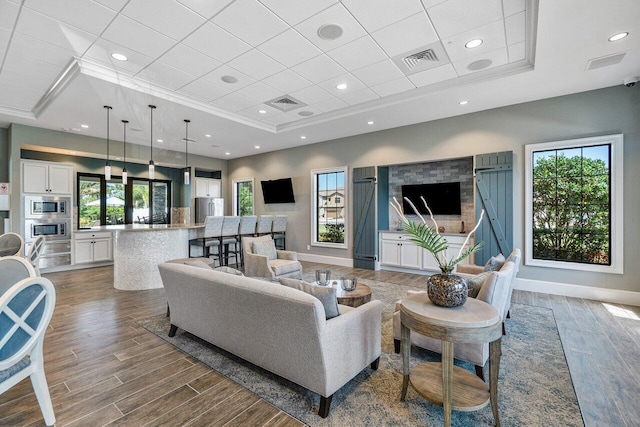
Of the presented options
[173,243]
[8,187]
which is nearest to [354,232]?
[173,243]

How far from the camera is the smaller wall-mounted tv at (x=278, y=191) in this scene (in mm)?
8008

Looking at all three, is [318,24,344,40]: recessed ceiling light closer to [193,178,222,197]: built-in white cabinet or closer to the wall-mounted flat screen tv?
the wall-mounted flat screen tv

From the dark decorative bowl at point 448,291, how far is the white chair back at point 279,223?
607 centimetres

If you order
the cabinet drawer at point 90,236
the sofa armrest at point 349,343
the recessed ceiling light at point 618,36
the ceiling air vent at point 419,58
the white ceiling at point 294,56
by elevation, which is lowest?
the sofa armrest at point 349,343

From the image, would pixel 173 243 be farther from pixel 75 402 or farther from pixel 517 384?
pixel 517 384

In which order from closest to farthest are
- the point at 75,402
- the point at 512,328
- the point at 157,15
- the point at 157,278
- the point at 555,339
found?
the point at 75,402 < the point at 157,15 < the point at 555,339 < the point at 512,328 < the point at 157,278

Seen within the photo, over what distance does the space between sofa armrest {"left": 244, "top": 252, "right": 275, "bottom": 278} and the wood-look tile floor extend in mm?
1457

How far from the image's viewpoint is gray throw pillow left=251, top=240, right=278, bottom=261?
4.93 meters

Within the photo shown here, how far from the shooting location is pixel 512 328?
10.8 ft

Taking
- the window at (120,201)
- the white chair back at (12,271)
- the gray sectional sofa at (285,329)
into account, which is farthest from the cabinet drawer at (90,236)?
the gray sectional sofa at (285,329)

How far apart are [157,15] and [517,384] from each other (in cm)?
454

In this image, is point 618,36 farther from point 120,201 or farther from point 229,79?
point 120,201

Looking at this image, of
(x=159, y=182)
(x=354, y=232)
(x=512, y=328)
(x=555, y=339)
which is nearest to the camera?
(x=555, y=339)

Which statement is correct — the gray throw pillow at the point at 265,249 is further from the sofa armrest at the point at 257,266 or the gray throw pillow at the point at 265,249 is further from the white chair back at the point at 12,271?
the white chair back at the point at 12,271
